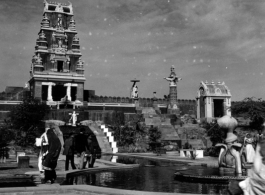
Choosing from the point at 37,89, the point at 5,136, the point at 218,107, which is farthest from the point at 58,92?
the point at 5,136

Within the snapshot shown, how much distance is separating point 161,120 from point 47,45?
2312cm

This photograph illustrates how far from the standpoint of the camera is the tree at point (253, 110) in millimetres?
44719

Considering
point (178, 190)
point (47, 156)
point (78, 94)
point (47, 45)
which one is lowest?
point (178, 190)

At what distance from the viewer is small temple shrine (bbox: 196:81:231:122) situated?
2218 inches

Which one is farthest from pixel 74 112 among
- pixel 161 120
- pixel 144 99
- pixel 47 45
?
pixel 144 99

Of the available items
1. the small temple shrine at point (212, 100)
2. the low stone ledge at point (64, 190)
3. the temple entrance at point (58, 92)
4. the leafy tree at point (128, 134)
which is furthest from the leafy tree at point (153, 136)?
the low stone ledge at point (64, 190)

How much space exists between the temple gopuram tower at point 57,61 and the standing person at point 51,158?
44512 millimetres

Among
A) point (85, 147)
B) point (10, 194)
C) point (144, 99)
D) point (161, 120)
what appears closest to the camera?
point (10, 194)

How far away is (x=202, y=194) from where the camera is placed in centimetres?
894

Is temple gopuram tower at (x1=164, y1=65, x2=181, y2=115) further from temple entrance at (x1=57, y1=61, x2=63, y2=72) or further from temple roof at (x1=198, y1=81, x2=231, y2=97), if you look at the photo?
temple entrance at (x1=57, y1=61, x2=63, y2=72)

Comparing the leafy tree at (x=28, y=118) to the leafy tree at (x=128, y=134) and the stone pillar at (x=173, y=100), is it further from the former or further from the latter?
the stone pillar at (x=173, y=100)

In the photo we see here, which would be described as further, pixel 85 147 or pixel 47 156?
pixel 85 147

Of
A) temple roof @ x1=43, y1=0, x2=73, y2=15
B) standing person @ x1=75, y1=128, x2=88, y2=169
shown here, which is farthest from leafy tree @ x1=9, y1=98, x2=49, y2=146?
temple roof @ x1=43, y1=0, x2=73, y2=15

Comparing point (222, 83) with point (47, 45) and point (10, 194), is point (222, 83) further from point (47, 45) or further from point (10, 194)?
point (10, 194)
